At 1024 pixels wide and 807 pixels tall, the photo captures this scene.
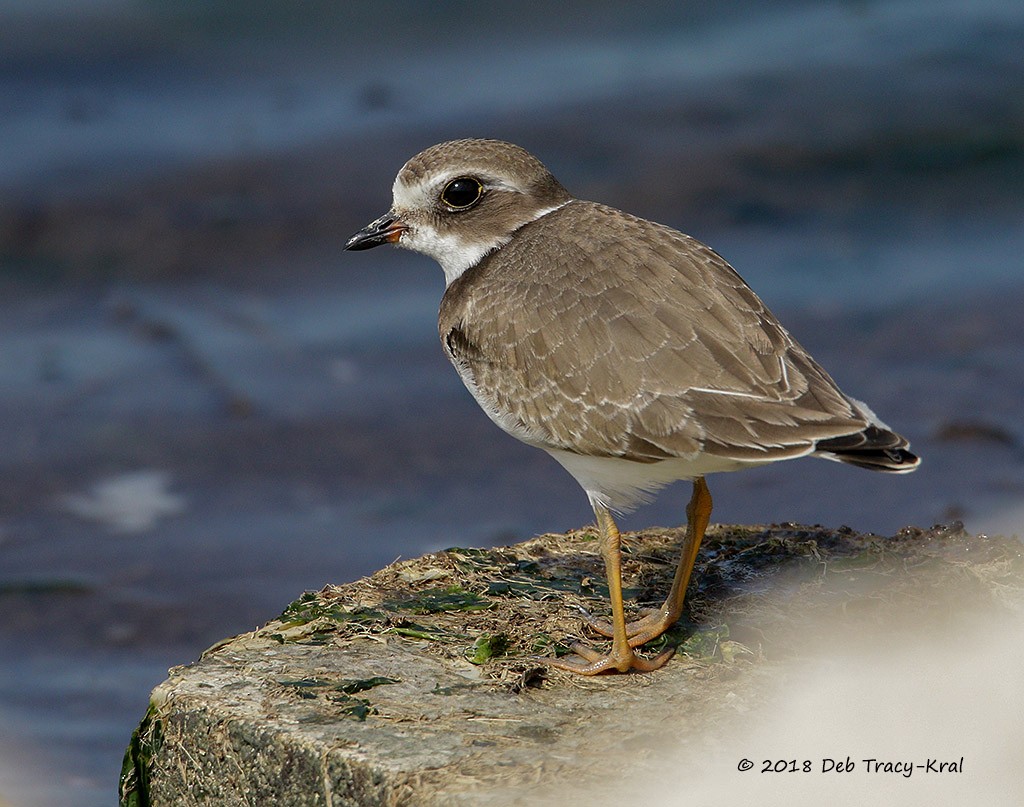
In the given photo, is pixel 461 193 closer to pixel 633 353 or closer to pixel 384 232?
pixel 384 232

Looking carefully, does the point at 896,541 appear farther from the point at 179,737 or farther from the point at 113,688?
the point at 113,688

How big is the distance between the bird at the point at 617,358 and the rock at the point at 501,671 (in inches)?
12.9

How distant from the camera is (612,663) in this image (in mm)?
6645

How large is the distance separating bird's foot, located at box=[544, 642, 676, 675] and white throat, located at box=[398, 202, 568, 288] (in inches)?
87.7

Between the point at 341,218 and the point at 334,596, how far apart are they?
Result: 8.49m

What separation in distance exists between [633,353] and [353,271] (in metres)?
8.58

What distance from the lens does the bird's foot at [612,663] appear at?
662cm

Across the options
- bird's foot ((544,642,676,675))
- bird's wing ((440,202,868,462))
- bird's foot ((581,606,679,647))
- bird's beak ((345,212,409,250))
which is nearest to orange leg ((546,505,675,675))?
bird's foot ((544,642,676,675))

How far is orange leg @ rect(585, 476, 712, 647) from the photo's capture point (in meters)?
7.04

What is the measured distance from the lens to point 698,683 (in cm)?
649

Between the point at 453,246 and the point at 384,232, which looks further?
the point at 384,232
